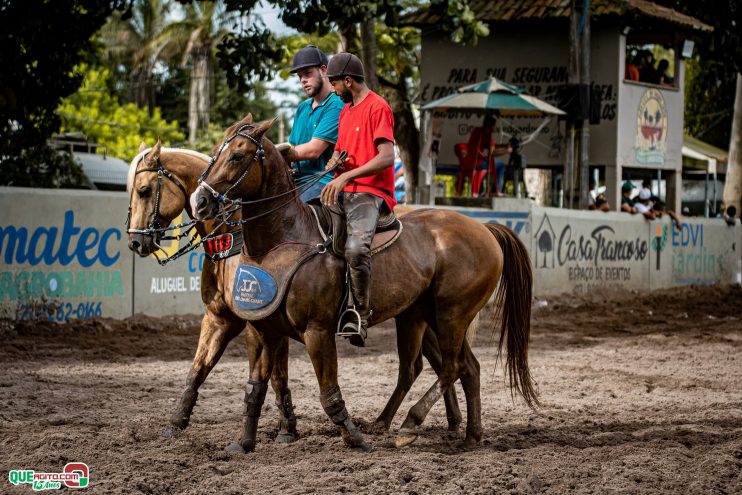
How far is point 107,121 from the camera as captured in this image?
42250 mm

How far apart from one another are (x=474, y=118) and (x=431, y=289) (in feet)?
60.3

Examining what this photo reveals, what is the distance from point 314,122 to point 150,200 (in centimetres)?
121

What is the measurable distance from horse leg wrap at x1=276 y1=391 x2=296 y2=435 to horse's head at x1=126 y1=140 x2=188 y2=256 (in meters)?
1.30

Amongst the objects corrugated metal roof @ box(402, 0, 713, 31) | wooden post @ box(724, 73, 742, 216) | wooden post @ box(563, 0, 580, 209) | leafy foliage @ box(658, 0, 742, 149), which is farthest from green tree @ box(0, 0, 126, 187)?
wooden post @ box(724, 73, 742, 216)

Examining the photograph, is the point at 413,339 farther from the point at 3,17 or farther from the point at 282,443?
the point at 3,17

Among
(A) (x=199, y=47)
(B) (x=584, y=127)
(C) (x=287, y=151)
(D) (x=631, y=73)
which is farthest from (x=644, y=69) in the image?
(A) (x=199, y=47)

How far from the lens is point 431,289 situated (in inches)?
269

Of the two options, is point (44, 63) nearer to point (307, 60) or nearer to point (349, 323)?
point (307, 60)

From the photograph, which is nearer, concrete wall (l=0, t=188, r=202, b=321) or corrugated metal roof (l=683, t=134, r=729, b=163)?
concrete wall (l=0, t=188, r=202, b=321)

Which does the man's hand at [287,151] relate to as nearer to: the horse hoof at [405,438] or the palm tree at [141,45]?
the horse hoof at [405,438]

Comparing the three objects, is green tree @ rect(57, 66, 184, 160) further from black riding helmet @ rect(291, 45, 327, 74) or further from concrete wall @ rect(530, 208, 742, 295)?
black riding helmet @ rect(291, 45, 327, 74)

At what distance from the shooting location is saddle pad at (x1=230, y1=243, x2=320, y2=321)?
5.96 meters

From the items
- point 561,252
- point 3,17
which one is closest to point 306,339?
point 3,17

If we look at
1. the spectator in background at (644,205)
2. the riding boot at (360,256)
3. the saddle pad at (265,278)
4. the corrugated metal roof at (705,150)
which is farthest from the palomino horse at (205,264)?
the corrugated metal roof at (705,150)
